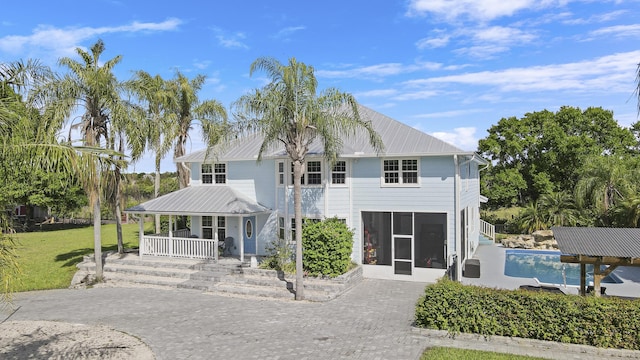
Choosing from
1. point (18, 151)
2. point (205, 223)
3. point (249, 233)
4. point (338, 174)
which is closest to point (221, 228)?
point (205, 223)

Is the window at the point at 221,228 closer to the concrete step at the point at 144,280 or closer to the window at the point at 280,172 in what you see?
the window at the point at 280,172

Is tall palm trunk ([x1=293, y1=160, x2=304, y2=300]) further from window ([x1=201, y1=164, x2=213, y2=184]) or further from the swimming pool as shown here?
the swimming pool

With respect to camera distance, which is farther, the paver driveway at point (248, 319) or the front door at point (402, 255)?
the front door at point (402, 255)

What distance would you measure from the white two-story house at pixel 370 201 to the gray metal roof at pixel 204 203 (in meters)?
0.06

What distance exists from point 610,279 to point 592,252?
8678mm

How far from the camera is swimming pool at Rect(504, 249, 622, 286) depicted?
1891 cm

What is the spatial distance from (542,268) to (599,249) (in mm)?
10833

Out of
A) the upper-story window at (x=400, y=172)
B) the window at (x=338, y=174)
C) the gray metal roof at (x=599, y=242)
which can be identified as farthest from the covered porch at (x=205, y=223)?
the gray metal roof at (x=599, y=242)

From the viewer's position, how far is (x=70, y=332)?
12336mm

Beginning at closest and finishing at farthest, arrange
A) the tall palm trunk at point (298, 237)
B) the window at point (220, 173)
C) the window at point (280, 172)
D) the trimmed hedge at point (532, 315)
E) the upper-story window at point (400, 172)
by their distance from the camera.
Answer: the trimmed hedge at point (532, 315), the tall palm trunk at point (298, 237), the upper-story window at point (400, 172), the window at point (280, 172), the window at point (220, 173)

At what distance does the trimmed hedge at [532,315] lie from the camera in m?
10.2

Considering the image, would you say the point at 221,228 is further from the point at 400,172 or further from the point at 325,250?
the point at 400,172

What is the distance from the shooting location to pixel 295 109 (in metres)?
15.1

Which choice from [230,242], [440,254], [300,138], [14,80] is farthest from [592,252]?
[230,242]
